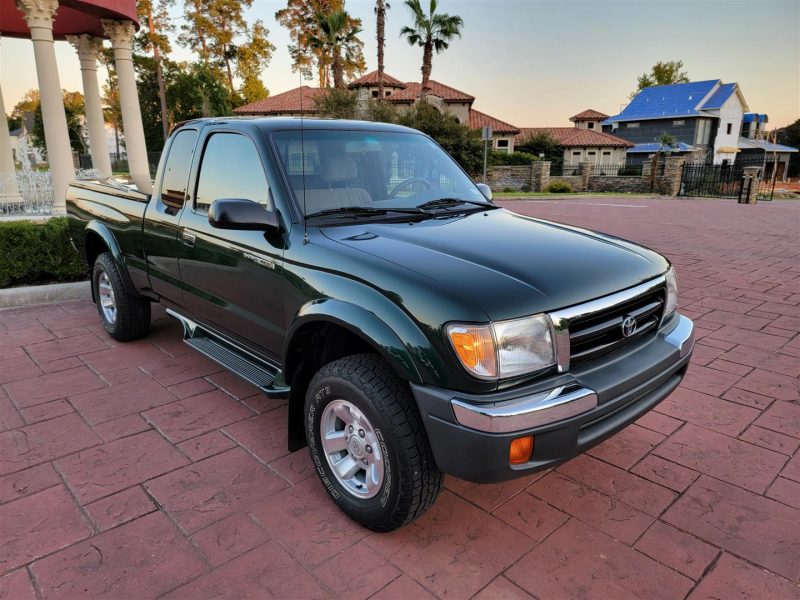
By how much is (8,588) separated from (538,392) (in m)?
2.26

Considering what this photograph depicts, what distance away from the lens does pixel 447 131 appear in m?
26.9

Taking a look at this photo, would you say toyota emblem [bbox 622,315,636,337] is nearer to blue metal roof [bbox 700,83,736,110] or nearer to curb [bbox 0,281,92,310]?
curb [bbox 0,281,92,310]

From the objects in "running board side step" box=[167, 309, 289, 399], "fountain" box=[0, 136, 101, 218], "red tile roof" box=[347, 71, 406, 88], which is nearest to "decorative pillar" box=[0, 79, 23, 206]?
"fountain" box=[0, 136, 101, 218]

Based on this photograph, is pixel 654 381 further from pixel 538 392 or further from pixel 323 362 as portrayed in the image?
pixel 323 362

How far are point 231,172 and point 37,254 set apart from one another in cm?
445

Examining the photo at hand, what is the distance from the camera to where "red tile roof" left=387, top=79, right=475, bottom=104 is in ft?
147

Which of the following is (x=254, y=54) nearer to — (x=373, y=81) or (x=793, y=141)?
(x=373, y=81)

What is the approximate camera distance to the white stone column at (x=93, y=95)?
44.8 ft

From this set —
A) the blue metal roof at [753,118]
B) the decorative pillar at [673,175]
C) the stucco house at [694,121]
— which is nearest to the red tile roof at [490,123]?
the stucco house at [694,121]

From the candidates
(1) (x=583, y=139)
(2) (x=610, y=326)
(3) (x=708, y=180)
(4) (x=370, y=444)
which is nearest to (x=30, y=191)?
(4) (x=370, y=444)

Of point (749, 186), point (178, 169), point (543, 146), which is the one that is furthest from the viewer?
point (543, 146)

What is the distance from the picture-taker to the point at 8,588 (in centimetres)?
218

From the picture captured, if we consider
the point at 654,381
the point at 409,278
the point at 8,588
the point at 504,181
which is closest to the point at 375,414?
the point at 409,278

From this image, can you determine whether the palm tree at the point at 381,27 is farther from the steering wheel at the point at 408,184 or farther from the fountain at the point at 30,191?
the steering wheel at the point at 408,184
